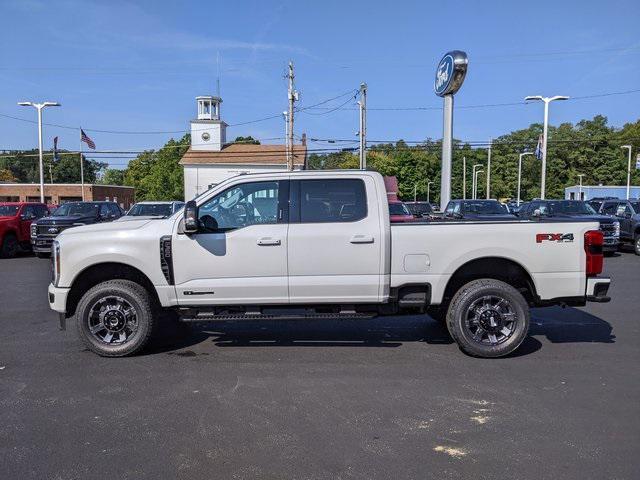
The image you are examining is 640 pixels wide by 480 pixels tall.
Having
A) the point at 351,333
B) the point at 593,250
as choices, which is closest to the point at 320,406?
the point at 351,333

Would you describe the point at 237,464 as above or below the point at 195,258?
below

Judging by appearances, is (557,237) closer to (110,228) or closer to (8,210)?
(110,228)

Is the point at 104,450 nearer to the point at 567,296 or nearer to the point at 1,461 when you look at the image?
the point at 1,461

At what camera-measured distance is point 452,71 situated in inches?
895

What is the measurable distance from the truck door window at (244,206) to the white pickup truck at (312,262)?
A: 0.4 inches

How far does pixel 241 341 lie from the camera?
6.89 meters

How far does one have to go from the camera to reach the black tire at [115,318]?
6055mm

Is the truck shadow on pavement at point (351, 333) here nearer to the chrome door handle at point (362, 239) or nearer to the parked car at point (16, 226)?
the chrome door handle at point (362, 239)

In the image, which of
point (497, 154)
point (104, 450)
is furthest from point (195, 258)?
point (497, 154)

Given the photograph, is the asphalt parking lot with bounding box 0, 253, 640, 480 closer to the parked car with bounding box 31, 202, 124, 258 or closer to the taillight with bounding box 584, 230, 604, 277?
the taillight with bounding box 584, 230, 604, 277

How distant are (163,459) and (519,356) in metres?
4.16

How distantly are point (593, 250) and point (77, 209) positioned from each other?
1785 cm

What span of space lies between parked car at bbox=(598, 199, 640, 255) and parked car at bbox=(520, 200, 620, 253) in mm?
775

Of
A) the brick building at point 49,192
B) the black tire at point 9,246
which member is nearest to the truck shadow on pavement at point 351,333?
the black tire at point 9,246
